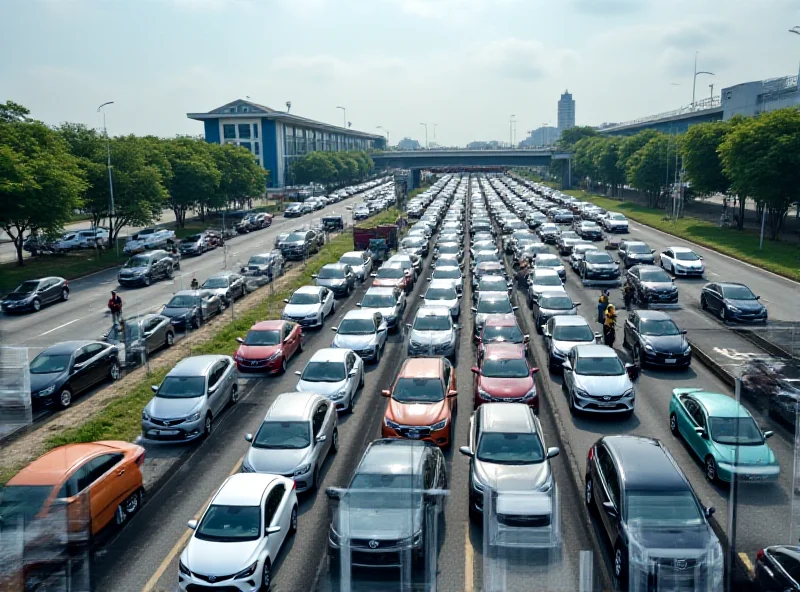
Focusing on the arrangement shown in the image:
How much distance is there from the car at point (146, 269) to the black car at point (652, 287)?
26.4 metres

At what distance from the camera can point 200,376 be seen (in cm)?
1820

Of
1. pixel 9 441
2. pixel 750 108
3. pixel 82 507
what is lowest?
pixel 9 441

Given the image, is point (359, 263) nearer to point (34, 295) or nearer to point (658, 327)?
point (34, 295)

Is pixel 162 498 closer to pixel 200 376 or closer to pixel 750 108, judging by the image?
pixel 200 376

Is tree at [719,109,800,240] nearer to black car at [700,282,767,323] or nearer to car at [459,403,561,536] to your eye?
black car at [700,282,767,323]

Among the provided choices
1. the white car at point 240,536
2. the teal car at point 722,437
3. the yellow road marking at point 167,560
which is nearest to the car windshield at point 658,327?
the teal car at point 722,437

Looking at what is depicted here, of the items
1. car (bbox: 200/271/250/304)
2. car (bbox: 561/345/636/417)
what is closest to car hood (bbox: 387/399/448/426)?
car (bbox: 561/345/636/417)

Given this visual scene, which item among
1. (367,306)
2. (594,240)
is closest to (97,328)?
(367,306)

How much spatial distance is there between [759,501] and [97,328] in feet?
85.1

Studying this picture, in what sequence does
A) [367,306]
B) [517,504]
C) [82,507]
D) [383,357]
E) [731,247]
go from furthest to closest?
[731,247], [367,306], [383,357], [82,507], [517,504]

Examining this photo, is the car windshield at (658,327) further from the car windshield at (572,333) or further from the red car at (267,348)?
the red car at (267,348)

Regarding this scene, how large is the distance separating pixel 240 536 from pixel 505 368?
9.69 meters

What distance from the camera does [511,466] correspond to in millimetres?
12969

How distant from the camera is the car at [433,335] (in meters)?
22.9
